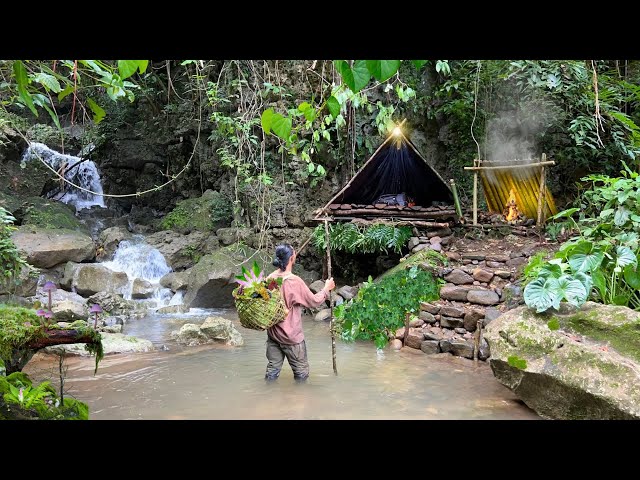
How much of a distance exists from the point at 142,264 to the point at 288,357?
24.1 feet

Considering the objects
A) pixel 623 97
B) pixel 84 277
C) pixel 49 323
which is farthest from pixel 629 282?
pixel 84 277

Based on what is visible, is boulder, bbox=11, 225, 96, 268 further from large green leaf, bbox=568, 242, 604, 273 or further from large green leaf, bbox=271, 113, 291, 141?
large green leaf, bbox=568, 242, 604, 273

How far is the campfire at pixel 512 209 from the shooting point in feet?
28.6

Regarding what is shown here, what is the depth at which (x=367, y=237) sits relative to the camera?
27.9 ft

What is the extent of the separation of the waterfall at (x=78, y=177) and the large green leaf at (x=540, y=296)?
12.9m

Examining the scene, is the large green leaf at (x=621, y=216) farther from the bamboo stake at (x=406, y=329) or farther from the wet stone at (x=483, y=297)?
the bamboo stake at (x=406, y=329)

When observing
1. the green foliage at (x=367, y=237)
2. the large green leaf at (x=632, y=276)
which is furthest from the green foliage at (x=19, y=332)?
the green foliage at (x=367, y=237)

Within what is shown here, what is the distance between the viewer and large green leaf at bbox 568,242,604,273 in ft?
13.7

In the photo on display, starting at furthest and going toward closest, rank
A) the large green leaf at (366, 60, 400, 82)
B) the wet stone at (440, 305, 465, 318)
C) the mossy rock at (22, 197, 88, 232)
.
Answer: the mossy rock at (22, 197, 88, 232)
the wet stone at (440, 305, 465, 318)
the large green leaf at (366, 60, 400, 82)

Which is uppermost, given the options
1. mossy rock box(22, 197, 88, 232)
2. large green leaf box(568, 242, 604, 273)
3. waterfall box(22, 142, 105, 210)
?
waterfall box(22, 142, 105, 210)

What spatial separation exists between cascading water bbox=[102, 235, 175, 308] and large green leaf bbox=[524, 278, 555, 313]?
7774 millimetres

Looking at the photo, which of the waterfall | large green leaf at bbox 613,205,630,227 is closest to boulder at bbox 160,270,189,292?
the waterfall

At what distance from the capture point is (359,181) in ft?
29.1

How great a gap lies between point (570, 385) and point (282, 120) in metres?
3.04
